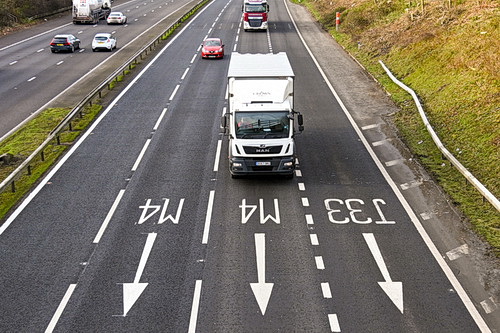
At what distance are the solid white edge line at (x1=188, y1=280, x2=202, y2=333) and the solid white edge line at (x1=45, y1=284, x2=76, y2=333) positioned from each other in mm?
2946

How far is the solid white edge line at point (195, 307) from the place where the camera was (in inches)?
545

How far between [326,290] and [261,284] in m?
1.59

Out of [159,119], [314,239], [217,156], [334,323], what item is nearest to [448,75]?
[217,156]

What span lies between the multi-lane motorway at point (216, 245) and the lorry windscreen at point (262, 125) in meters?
1.71

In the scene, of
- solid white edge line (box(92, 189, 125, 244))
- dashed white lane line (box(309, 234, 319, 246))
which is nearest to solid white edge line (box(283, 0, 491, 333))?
dashed white lane line (box(309, 234, 319, 246))

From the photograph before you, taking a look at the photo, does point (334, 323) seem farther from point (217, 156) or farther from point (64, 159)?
point (64, 159)

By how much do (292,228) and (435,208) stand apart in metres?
4.95

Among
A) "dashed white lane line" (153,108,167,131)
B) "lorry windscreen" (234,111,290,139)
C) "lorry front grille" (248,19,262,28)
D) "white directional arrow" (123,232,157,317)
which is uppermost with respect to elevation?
"lorry windscreen" (234,111,290,139)

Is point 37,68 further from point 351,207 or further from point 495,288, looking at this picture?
point 495,288

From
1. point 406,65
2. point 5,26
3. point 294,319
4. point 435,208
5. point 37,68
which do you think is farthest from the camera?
point 5,26

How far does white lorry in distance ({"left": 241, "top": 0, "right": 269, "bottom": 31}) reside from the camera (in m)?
63.6

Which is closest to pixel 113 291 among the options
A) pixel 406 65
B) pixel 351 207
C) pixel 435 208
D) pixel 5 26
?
pixel 351 207

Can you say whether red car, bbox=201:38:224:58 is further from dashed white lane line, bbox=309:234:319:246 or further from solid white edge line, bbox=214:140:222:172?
dashed white lane line, bbox=309:234:319:246

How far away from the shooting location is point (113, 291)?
15.5 meters
